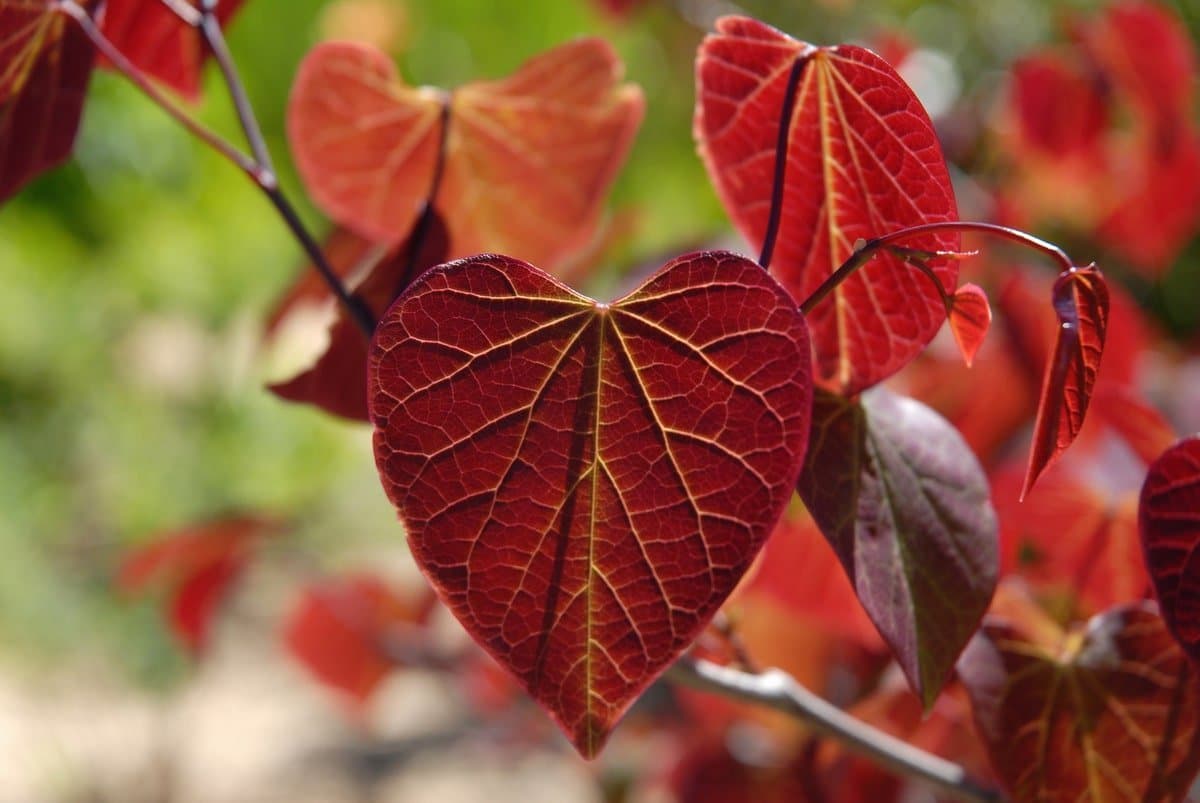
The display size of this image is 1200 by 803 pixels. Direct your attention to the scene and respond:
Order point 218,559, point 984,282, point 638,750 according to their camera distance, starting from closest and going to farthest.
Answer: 1. point 218,559
2. point 984,282
3. point 638,750

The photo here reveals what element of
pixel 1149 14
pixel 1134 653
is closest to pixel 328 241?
pixel 1134 653

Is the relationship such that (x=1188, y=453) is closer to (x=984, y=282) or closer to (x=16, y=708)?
(x=984, y=282)

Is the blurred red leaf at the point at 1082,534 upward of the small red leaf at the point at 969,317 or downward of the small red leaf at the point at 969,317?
downward

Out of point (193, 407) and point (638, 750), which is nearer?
point (638, 750)

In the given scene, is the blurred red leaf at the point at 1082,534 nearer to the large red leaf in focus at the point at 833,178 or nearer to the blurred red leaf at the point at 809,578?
the blurred red leaf at the point at 809,578

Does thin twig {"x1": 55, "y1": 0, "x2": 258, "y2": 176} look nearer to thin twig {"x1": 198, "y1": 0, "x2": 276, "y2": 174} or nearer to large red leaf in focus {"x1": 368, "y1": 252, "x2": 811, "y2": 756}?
thin twig {"x1": 198, "y1": 0, "x2": 276, "y2": 174}

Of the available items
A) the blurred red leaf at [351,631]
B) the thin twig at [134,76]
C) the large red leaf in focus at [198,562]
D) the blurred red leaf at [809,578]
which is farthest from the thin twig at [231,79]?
the blurred red leaf at [351,631]
